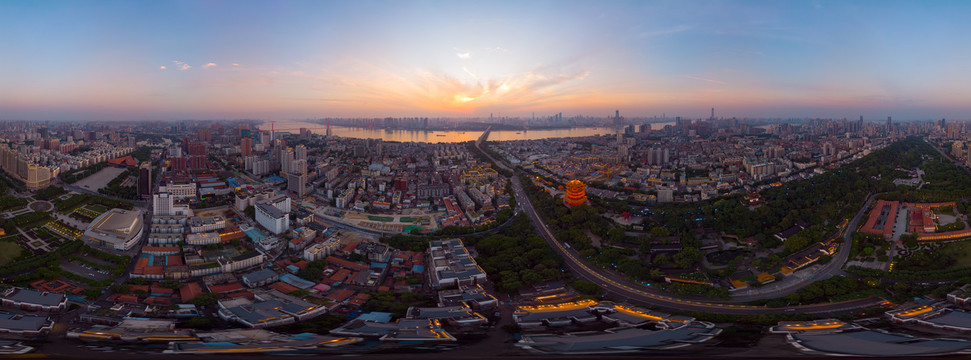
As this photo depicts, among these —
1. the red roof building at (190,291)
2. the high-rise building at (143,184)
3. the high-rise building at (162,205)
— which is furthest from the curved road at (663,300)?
the high-rise building at (143,184)

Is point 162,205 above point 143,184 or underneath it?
underneath

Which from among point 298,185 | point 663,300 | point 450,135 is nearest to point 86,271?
point 298,185

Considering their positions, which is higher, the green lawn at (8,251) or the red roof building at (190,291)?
the green lawn at (8,251)

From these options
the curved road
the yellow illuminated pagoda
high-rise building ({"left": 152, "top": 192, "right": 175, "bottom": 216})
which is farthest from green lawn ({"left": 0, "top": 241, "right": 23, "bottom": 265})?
the yellow illuminated pagoda

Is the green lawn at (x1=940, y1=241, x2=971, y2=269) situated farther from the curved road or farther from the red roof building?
the red roof building

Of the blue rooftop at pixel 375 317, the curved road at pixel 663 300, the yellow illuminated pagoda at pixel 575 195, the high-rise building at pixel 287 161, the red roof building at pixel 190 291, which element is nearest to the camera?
the blue rooftop at pixel 375 317

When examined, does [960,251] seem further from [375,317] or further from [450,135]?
[450,135]

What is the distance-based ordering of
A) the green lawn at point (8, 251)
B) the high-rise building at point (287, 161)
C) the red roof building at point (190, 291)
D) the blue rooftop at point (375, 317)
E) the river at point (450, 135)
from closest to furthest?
Answer: the blue rooftop at point (375, 317) → the red roof building at point (190, 291) → the green lawn at point (8, 251) → the high-rise building at point (287, 161) → the river at point (450, 135)

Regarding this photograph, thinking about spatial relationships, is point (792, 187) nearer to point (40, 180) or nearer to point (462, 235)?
point (462, 235)

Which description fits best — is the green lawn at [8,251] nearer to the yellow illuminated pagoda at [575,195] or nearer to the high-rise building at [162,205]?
the high-rise building at [162,205]
